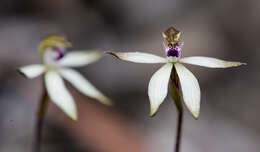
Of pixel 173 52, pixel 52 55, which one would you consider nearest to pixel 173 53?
pixel 173 52

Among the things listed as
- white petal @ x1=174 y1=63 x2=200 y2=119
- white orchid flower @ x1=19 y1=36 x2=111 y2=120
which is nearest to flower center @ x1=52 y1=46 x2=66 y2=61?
white orchid flower @ x1=19 y1=36 x2=111 y2=120

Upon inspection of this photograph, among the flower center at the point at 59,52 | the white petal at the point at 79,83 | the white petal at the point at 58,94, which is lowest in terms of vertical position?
the white petal at the point at 58,94

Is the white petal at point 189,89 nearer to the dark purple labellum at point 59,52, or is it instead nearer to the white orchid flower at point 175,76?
the white orchid flower at point 175,76

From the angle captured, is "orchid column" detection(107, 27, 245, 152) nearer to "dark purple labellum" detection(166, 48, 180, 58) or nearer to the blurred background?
A: "dark purple labellum" detection(166, 48, 180, 58)

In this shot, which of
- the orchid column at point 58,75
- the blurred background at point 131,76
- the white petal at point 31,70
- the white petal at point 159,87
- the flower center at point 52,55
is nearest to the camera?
the white petal at point 159,87

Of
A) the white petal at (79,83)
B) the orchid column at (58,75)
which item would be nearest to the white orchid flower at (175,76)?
the orchid column at (58,75)

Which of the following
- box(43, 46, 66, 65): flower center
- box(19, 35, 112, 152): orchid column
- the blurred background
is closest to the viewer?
box(19, 35, 112, 152): orchid column

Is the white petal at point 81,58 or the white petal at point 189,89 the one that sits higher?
the white petal at point 81,58

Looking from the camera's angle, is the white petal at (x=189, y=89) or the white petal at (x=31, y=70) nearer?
the white petal at (x=189, y=89)

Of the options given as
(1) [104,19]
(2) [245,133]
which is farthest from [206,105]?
(1) [104,19]
